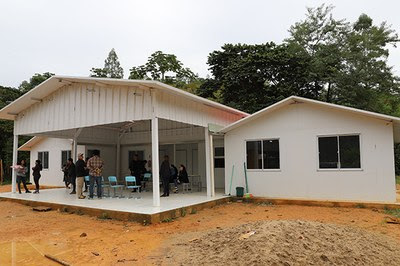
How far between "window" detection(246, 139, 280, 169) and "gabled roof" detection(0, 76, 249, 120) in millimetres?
2173

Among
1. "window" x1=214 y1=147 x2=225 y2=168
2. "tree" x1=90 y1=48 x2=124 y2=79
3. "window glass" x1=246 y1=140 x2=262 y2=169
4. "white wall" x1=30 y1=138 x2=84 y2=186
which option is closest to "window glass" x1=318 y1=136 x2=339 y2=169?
"window glass" x1=246 y1=140 x2=262 y2=169

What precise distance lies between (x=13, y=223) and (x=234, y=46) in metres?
22.3

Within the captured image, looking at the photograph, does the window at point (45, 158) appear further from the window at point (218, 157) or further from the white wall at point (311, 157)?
the white wall at point (311, 157)

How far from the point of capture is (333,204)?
34.1 feet

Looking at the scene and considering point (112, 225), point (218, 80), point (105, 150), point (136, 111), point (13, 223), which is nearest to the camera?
point (112, 225)

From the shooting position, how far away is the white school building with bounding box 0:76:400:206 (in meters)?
A: 9.70

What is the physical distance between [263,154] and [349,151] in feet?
10.3

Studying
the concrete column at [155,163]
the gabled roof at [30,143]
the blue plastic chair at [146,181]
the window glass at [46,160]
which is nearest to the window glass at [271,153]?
the concrete column at [155,163]

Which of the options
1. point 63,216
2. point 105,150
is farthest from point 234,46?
point 63,216

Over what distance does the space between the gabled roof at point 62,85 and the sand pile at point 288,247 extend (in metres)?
4.82

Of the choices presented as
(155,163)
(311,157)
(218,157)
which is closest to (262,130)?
(311,157)

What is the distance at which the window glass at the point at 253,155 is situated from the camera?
39.9 ft

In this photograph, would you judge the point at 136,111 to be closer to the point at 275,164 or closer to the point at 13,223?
the point at 13,223

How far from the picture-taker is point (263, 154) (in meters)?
12.1
